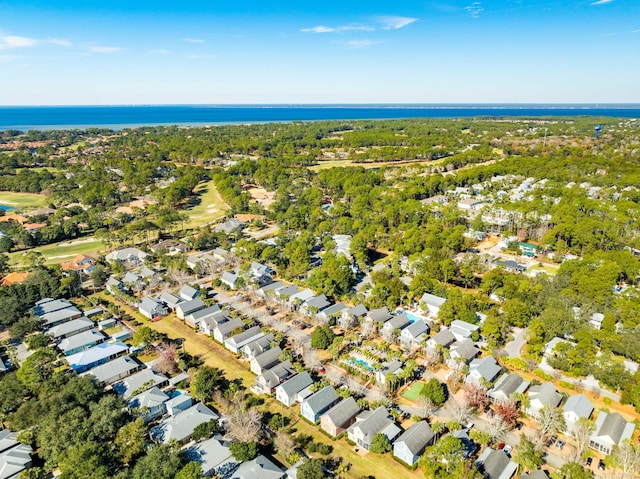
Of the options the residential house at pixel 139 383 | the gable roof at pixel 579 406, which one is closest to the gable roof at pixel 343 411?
the residential house at pixel 139 383

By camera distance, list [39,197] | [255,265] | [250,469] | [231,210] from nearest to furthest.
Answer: [250,469]
[255,265]
[231,210]
[39,197]

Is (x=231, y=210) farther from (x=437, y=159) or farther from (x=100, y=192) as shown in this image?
(x=437, y=159)

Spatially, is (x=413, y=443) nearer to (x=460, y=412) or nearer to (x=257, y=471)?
(x=460, y=412)

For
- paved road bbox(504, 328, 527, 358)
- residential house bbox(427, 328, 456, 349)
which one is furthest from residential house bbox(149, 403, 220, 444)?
paved road bbox(504, 328, 527, 358)

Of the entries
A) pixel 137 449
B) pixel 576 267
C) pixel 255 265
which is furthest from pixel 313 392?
pixel 576 267

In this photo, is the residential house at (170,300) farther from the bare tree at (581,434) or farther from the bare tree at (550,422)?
the bare tree at (581,434)

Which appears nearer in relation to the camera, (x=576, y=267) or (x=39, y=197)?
(x=576, y=267)

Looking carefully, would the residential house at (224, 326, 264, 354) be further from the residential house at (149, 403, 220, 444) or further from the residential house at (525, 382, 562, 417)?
the residential house at (525, 382, 562, 417)
